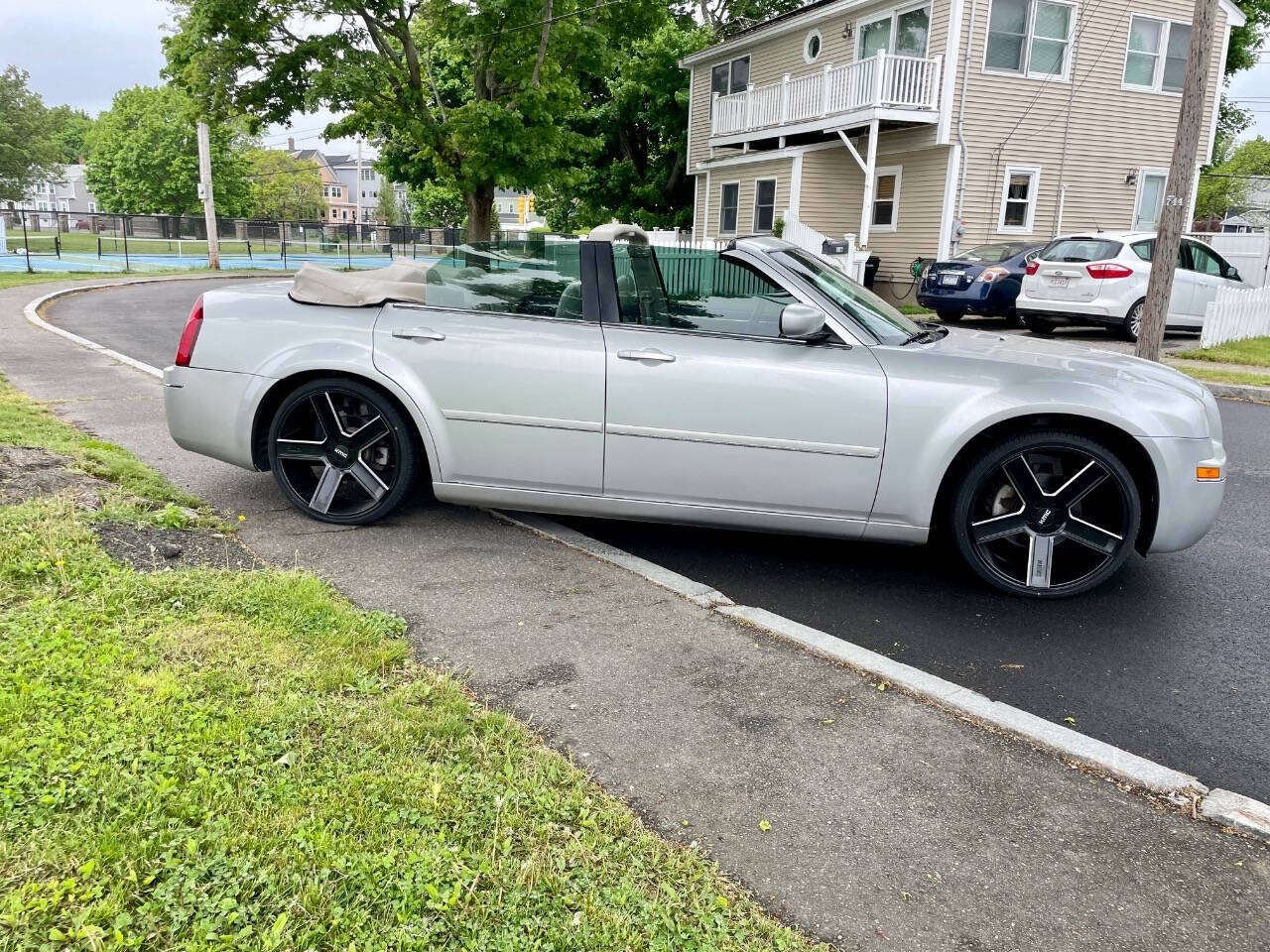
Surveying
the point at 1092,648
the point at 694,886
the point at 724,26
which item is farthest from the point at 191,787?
the point at 724,26

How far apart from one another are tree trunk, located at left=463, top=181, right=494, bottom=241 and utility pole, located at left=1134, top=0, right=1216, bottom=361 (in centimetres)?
1414

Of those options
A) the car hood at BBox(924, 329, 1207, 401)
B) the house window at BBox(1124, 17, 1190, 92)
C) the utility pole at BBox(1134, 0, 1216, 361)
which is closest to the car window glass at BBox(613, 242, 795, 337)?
the car hood at BBox(924, 329, 1207, 401)

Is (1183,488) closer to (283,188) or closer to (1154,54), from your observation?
(1154,54)

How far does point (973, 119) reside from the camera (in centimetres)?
2047

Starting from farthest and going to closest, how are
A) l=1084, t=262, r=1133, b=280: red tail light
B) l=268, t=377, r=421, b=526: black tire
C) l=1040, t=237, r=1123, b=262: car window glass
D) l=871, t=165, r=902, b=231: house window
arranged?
l=871, t=165, r=902, b=231: house window < l=1040, t=237, r=1123, b=262: car window glass < l=1084, t=262, r=1133, b=280: red tail light < l=268, t=377, r=421, b=526: black tire

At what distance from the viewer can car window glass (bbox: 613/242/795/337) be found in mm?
4590

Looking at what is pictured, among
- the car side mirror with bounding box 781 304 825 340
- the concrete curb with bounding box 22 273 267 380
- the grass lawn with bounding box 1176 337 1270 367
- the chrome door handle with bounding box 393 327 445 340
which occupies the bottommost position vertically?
the concrete curb with bounding box 22 273 267 380

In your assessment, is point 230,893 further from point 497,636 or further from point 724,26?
point 724,26

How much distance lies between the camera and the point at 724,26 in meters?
37.7

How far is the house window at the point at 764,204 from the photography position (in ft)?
81.0

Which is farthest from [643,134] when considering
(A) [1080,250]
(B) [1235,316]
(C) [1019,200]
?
(B) [1235,316]

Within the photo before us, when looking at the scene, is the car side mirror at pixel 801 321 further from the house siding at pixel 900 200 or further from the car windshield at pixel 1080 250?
the house siding at pixel 900 200

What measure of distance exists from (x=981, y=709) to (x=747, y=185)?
23.9 metres

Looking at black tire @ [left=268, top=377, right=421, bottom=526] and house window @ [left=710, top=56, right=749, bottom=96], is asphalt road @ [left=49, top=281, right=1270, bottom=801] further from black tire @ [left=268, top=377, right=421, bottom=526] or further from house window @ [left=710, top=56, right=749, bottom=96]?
house window @ [left=710, top=56, right=749, bottom=96]
